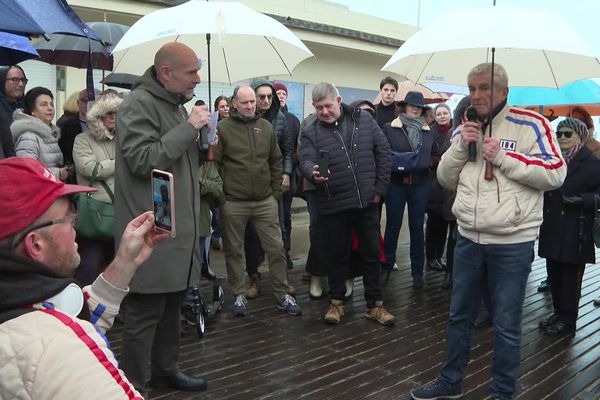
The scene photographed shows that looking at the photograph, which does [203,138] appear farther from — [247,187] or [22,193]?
[22,193]

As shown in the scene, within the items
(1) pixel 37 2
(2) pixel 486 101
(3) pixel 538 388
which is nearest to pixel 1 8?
(1) pixel 37 2

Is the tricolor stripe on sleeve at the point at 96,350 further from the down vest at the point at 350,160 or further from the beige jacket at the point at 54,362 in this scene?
the down vest at the point at 350,160

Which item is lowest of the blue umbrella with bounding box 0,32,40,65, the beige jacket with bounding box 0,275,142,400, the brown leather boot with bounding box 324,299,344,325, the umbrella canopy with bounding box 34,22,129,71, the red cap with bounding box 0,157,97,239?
the brown leather boot with bounding box 324,299,344,325

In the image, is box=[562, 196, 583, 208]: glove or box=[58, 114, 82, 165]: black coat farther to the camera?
box=[58, 114, 82, 165]: black coat

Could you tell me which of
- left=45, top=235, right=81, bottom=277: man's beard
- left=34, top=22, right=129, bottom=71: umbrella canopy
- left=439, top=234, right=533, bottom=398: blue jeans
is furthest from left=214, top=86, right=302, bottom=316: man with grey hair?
left=45, top=235, right=81, bottom=277: man's beard

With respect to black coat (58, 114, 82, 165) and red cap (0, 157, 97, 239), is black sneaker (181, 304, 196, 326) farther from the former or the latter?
red cap (0, 157, 97, 239)

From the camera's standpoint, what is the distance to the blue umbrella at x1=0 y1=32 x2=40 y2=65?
4.30 meters

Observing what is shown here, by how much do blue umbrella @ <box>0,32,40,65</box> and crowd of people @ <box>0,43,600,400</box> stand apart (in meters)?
0.37

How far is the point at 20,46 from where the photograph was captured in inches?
173

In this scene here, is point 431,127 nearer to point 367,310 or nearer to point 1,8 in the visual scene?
point 367,310

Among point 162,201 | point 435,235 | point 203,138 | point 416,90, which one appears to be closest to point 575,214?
point 435,235

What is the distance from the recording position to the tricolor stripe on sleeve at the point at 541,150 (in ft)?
10.9

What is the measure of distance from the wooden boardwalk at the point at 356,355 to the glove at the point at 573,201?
1148 millimetres

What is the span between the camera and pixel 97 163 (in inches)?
184
